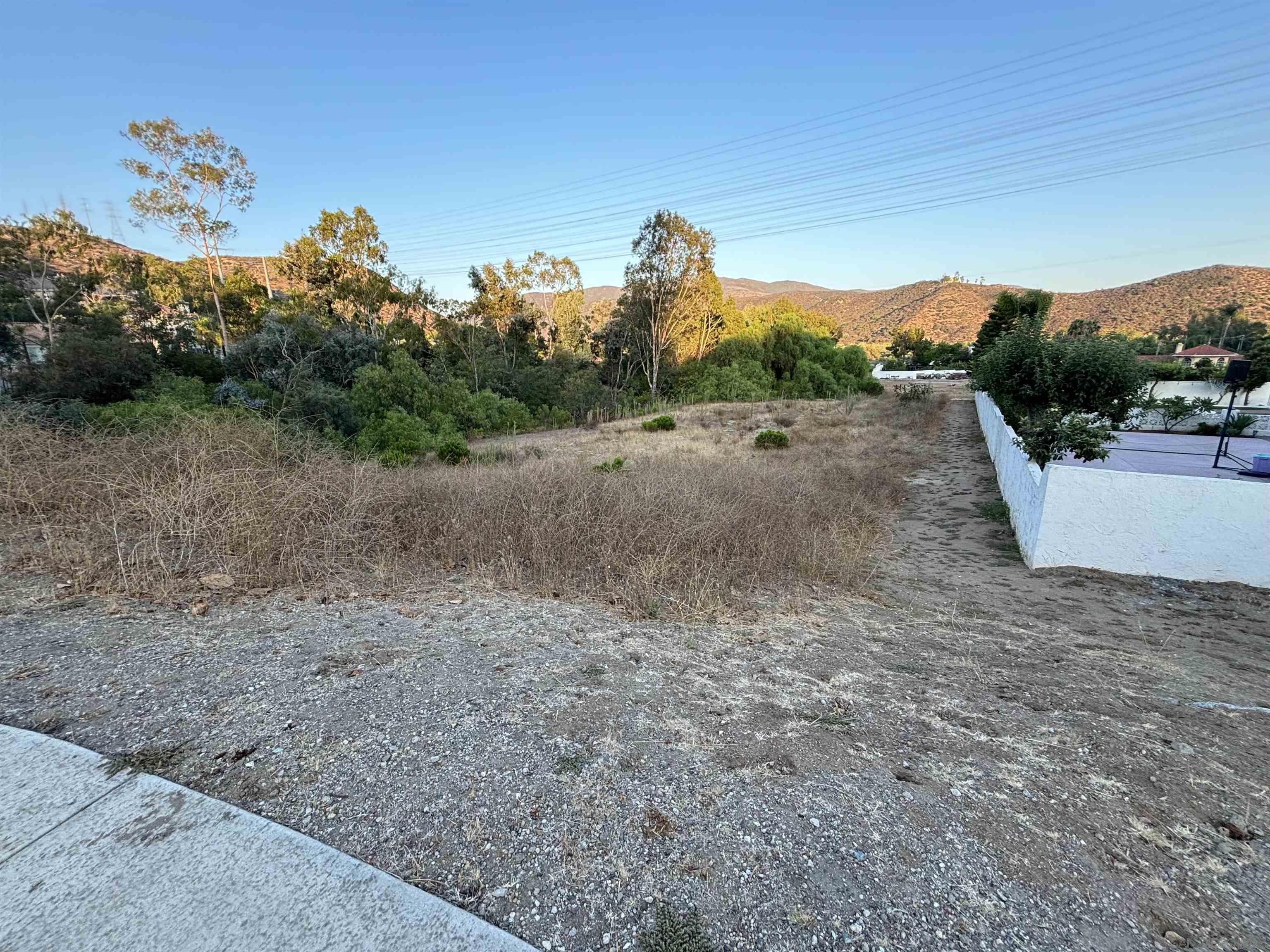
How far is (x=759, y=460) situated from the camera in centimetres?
1060

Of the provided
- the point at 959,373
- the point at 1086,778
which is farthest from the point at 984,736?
the point at 959,373

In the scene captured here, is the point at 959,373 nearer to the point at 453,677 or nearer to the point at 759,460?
the point at 759,460

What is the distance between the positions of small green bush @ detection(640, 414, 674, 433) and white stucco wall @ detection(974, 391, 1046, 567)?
9.54 m

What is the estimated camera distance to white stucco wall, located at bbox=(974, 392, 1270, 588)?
5.15 m

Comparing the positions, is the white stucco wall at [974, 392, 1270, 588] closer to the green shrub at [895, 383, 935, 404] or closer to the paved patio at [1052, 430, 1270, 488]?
the paved patio at [1052, 430, 1270, 488]

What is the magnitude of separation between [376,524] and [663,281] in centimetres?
2420

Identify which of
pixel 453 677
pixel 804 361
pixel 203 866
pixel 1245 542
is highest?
pixel 804 361

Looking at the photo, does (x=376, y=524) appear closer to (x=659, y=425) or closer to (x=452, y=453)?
(x=452, y=453)

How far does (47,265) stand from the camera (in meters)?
16.3

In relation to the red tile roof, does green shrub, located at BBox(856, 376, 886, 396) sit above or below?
below

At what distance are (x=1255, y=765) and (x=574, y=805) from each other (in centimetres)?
317

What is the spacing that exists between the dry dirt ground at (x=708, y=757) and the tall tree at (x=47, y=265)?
20.1 meters

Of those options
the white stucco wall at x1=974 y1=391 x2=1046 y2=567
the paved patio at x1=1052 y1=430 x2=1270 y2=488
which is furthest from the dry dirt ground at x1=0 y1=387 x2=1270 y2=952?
the paved patio at x1=1052 y1=430 x2=1270 y2=488

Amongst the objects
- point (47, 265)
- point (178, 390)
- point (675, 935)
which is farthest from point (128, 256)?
point (675, 935)
